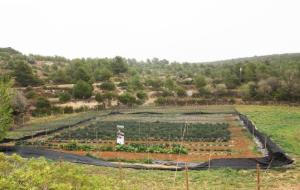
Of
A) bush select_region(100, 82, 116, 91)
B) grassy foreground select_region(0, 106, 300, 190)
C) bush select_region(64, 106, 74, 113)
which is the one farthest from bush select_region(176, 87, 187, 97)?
bush select_region(64, 106, 74, 113)

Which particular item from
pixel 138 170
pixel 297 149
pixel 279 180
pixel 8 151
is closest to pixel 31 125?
pixel 8 151

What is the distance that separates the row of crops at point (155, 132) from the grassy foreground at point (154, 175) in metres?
3.01

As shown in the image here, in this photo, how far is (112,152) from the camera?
19375mm

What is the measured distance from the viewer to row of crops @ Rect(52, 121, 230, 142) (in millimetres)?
23188

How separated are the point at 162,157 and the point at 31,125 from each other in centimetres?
1472

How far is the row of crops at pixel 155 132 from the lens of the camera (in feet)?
76.1

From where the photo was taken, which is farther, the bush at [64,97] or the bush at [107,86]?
the bush at [107,86]

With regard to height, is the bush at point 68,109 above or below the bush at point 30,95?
below

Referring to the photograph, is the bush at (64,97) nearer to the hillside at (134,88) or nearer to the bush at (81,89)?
the hillside at (134,88)

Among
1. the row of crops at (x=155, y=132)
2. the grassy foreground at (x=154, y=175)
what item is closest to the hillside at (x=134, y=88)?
the grassy foreground at (x=154, y=175)

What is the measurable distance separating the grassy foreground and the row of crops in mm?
3015

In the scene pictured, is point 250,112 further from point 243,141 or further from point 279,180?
point 279,180

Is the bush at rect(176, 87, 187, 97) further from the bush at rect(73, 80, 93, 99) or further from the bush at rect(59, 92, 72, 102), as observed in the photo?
the bush at rect(59, 92, 72, 102)

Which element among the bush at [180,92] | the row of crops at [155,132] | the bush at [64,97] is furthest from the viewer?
the bush at [180,92]
